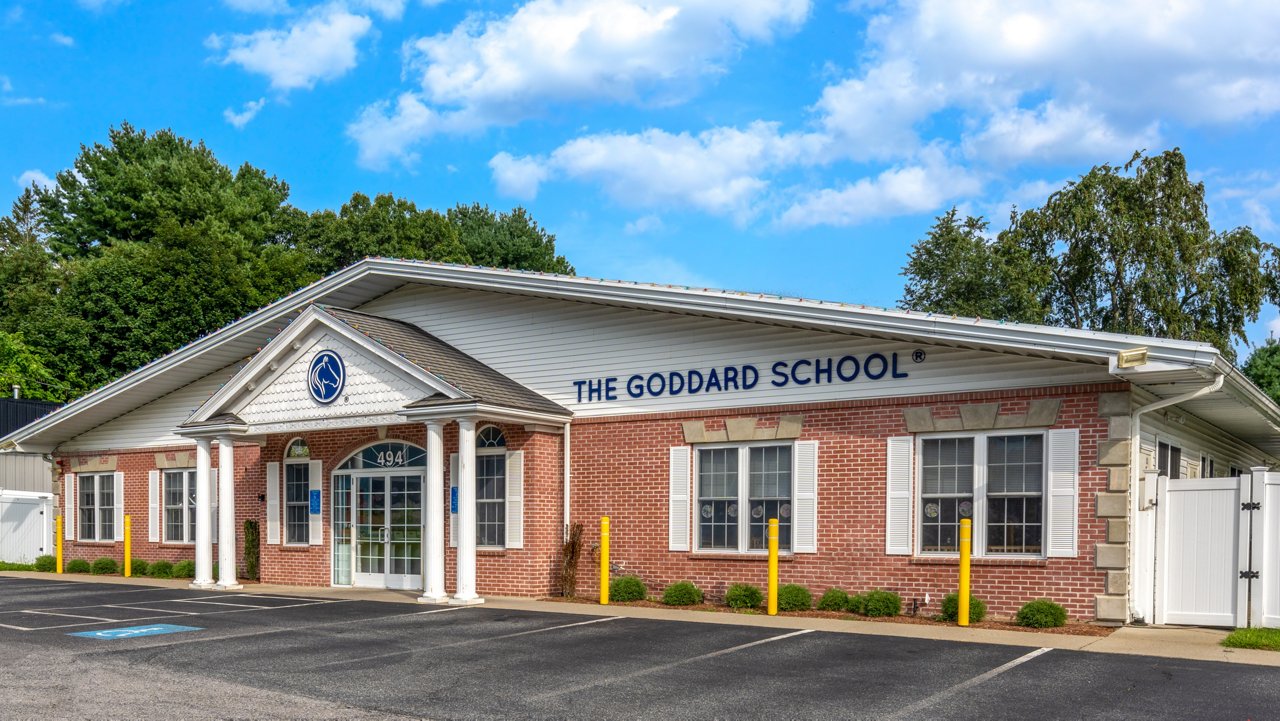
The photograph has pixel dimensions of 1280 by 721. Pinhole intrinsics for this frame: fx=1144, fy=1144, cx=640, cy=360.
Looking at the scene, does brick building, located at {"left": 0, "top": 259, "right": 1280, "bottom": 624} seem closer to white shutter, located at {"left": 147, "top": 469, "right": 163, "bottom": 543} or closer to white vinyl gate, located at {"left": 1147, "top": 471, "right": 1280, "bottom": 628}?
white vinyl gate, located at {"left": 1147, "top": 471, "right": 1280, "bottom": 628}

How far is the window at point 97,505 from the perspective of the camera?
2673cm

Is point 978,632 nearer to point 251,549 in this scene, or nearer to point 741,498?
point 741,498

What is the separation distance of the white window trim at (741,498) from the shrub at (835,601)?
3.03 feet

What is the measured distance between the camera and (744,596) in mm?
17031

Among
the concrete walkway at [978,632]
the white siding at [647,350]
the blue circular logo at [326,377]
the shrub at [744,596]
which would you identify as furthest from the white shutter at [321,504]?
the shrub at [744,596]

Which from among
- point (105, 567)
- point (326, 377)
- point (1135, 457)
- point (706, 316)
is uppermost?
point (706, 316)

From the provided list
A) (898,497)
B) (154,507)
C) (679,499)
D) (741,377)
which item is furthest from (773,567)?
(154,507)

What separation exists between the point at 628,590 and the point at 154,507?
513 inches

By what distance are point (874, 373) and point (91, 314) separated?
35567 millimetres

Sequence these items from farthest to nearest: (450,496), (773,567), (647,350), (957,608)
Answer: (450,496) < (647,350) < (773,567) < (957,608)

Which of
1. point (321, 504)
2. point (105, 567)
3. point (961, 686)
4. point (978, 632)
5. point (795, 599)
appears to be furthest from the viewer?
point (105, 567)

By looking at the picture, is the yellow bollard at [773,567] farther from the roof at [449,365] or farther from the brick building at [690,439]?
the roof at [449,365]

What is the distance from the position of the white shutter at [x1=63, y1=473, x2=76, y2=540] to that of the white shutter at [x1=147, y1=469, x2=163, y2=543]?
3025 mm

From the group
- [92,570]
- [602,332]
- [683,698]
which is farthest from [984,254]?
[683,698]
